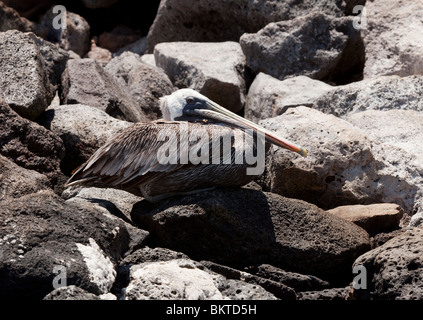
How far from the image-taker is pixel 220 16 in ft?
39.8

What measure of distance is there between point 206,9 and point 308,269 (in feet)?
18.2

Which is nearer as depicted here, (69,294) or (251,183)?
(69,294)

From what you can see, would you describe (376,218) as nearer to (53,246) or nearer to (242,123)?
(242,123)

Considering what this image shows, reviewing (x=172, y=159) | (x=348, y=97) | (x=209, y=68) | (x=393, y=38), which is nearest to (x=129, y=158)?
(x=172, y=159)

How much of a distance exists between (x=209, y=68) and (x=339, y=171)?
2.74 m

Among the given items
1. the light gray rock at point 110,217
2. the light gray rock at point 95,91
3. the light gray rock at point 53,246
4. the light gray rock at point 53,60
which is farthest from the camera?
the light gray rock at point 53,60

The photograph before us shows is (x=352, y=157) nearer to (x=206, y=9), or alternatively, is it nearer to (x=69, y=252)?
(x=69, y=252)

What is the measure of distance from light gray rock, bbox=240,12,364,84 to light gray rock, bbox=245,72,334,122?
1.16ft

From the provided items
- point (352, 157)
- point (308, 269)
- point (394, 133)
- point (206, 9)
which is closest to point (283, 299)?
point (308, 269)

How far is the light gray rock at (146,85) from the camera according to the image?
34.4 feet

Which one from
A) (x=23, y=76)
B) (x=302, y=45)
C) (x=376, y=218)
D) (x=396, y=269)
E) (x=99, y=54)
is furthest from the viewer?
(x=99, y=54)

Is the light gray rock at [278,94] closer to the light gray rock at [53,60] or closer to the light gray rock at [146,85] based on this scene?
the light gray rock at [146,85]

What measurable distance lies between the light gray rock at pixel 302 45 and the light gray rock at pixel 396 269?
4369 mm

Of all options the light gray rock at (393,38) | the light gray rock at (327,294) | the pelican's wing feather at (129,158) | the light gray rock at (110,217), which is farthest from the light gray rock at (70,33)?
the light gray rock at (327,294)
